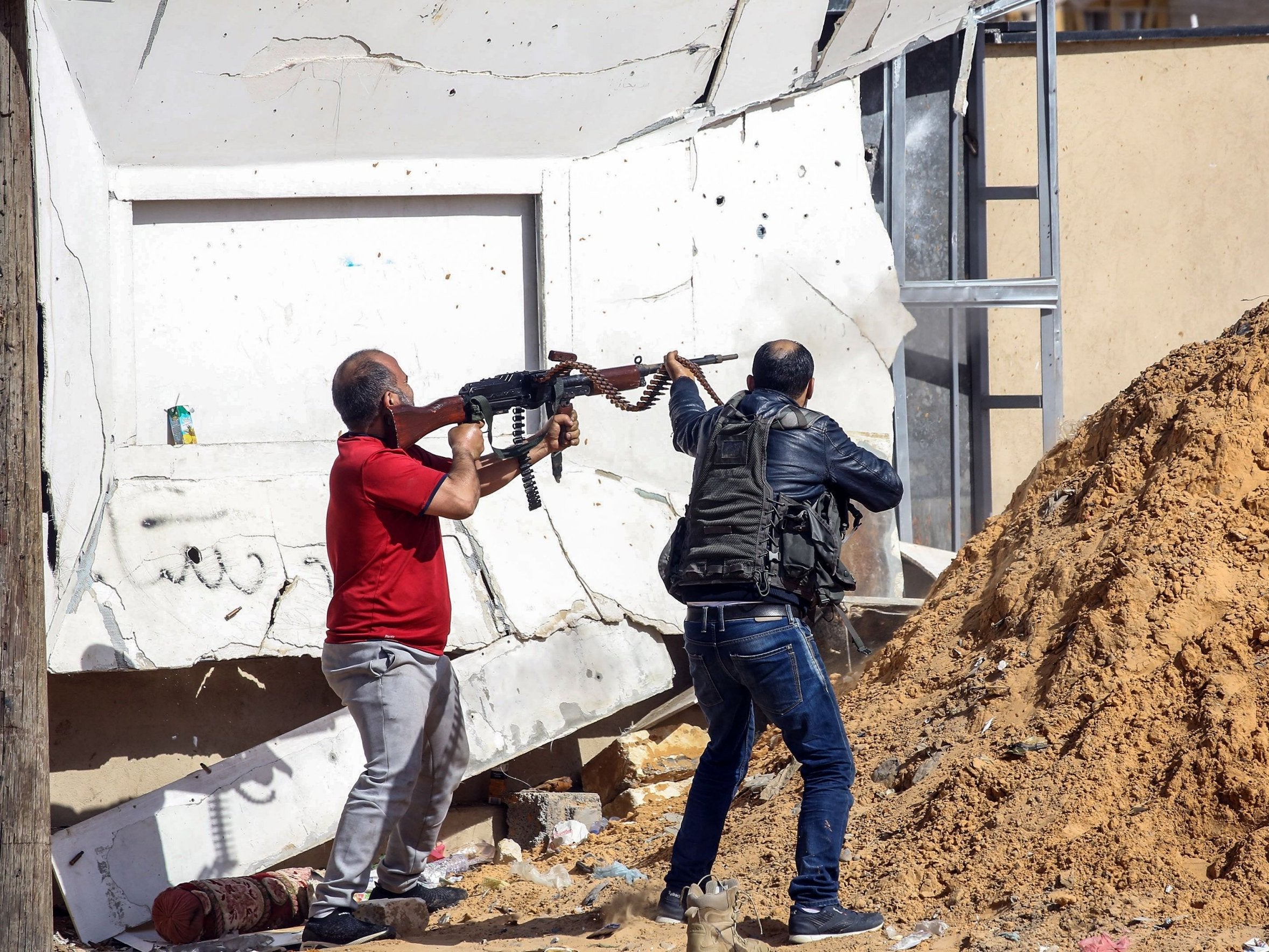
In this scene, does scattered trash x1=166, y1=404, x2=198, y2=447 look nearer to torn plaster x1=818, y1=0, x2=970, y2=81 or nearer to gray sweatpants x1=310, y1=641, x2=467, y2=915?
gray sweatpants x1=310, y1=641, x2=467, y2=915

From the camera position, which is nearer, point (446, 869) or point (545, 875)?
point (545, 875)

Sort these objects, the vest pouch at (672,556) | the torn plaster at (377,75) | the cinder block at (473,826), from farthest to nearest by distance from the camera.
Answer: the cinder block at (473,826), the torn plaster at (377,75), the vest pouch at (672,556)

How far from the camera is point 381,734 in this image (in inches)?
152

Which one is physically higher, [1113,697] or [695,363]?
[695,363]

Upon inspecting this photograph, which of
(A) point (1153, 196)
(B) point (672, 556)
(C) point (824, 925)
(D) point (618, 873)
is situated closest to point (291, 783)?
(D) point (618, 873)

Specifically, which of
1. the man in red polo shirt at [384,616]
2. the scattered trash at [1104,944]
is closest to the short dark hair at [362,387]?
the man in red polo shirt at [384,616]

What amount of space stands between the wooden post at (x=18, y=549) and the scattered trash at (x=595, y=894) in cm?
172

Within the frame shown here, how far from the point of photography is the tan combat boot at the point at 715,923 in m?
3.21

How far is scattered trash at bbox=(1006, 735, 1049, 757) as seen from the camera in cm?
385

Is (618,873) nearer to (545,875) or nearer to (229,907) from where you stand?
(545,875)

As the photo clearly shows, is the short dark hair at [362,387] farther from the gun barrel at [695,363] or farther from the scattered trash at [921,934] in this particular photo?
the scattered trash at [921,934]

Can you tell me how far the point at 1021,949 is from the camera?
10.6 ft

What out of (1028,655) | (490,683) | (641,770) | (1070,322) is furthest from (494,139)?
(1070,322)

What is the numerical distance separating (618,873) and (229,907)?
140cm
